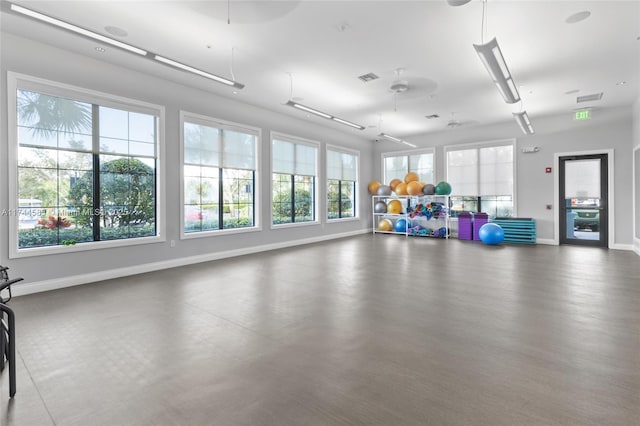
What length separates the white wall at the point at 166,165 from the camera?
429 cm

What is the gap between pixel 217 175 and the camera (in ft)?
22.6

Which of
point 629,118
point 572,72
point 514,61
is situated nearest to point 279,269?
point 514,61

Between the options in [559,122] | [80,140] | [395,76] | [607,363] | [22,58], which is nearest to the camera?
[607,363]

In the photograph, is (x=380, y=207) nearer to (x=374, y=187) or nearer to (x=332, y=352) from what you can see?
(x=374, y=187)

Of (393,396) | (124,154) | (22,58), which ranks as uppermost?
(22,58)

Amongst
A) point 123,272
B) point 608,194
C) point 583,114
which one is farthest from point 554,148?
point 123,272

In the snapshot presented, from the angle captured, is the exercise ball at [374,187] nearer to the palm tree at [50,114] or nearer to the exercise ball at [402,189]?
the exercise ball at [402,189]

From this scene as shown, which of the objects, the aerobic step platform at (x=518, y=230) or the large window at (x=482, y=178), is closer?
the aerobic step platform at (x=518, y=230)

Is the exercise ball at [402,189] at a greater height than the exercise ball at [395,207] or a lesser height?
greater

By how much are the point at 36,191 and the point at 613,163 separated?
40.2 feet

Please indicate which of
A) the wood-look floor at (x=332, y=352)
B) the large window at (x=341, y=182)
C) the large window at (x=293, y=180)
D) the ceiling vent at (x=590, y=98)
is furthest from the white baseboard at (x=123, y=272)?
the ceiling vent at (x=590, y=98)

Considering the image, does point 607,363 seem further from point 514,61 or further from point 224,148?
point 224,148

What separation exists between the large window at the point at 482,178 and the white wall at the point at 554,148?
274 millimetres

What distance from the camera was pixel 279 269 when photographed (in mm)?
5668
